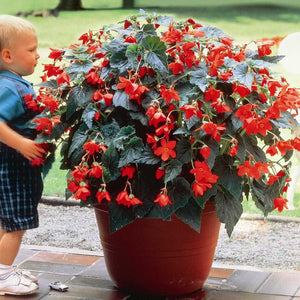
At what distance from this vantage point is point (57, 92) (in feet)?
10.2

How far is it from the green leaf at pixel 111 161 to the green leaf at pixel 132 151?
4cm

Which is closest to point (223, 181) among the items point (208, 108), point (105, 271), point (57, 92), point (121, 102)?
point (208, 108)

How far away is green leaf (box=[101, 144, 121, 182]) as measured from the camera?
283 centimetres

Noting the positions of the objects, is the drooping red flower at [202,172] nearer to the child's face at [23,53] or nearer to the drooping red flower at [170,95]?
the drooping red flower at [170,95]

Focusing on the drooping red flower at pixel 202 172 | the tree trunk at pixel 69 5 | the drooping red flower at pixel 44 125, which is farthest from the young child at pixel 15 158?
the tree trunk at pixel 69 5

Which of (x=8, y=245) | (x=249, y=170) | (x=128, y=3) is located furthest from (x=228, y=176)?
(x=128, y=3)

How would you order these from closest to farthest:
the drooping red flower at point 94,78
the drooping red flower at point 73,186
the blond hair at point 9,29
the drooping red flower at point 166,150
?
the drooping red flower at point 166,150 < the drooping red flower at point 73,186 < the drooping red flower at point 94,78 < the blond hair at point 9,29

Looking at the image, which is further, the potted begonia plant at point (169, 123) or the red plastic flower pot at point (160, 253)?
the red plastic flower pot at point (160, 253)

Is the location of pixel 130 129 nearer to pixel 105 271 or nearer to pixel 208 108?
pixel 208 108

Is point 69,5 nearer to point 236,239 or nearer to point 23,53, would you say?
point 236,239

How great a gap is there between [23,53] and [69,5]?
1401 centimetres

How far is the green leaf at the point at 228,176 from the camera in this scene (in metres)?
2.86

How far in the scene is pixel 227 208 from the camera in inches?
116

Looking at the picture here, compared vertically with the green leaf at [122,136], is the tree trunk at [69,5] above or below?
below
